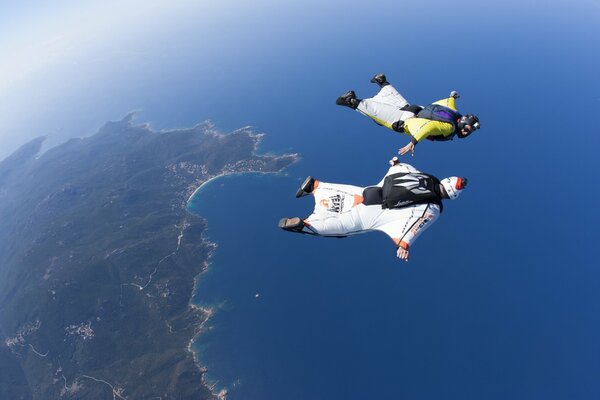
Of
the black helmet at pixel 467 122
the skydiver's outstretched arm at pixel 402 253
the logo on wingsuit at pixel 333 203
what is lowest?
the skydiver's outstretched arm at pixel 402 253

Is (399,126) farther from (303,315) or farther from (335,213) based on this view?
(303,315)

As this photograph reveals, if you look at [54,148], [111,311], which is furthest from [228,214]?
[54,148]

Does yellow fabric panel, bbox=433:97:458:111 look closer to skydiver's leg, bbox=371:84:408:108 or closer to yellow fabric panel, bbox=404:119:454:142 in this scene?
skydiver's leg, bbox=371:84:408:108

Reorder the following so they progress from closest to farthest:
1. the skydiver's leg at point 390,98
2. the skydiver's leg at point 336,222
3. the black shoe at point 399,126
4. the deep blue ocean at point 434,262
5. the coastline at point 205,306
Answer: the skydiver's leg at point 336,222, the black shoe at point 399,126, the skydiver's leg at point 390,98, the deep blue ocean at point 434,262, the coastline at point 205,306

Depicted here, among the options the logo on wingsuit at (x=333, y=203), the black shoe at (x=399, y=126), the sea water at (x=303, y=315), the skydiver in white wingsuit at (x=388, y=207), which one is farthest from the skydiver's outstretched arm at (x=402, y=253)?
the sea water at (x=303, y=315)

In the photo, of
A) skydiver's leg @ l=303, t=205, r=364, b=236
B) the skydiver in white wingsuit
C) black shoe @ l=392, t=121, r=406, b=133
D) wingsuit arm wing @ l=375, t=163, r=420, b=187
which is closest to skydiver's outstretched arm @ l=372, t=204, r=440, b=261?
the skydiver in white wingsuit

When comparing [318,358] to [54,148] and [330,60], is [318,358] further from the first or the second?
[54,148]

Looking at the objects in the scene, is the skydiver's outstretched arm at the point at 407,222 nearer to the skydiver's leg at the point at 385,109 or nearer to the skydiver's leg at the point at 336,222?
the skydiver's leg at the point at 336,222

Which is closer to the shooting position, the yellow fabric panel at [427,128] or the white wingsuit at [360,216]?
the white wingsuit at [360,216]
